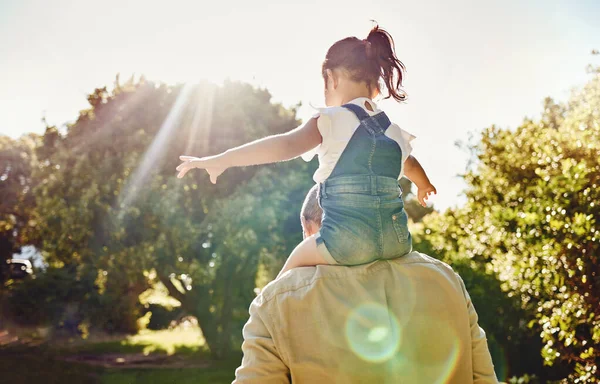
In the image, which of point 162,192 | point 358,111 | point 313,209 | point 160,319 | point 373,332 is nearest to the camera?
point 373,332

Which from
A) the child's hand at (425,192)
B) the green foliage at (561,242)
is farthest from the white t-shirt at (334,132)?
the green foliage at (561,242)

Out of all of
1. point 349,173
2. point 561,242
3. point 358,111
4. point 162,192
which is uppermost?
point 162,192

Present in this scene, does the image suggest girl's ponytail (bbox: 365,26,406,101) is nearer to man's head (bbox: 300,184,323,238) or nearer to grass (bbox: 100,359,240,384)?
man's head (bbox: 300,184,323,238)

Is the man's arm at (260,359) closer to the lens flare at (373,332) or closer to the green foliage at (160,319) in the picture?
the lens flare at (373,332)

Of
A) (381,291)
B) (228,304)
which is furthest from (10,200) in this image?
(381,291)

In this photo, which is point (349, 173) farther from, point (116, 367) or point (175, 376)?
point (116, 367)

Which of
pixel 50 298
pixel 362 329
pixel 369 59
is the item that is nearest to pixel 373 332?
pixel 362 329

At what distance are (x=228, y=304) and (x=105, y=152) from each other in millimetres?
5546

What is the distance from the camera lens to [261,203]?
14.1m

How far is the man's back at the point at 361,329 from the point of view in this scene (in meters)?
1.92

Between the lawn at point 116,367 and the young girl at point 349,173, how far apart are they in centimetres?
1177

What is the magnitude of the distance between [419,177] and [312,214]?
2.14ft

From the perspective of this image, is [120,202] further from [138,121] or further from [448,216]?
[448,216]

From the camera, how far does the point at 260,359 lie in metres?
1.95
